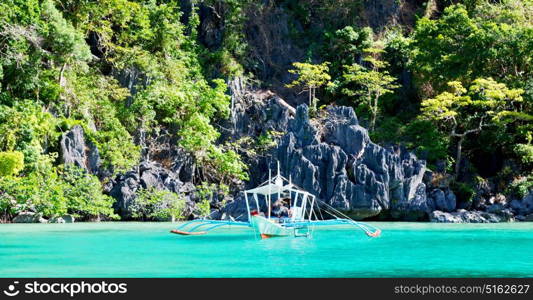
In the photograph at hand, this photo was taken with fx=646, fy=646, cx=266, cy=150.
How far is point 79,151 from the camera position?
900 inches

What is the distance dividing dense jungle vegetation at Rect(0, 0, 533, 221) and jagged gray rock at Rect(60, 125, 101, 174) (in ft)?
0.99

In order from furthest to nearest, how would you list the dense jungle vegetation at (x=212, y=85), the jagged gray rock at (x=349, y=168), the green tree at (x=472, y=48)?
1. the green tree at (x=472, y=48)
2. the jagged gray rock at (x=349, y=168)
3. the dense jungle vegetation at (x=212, y=85)

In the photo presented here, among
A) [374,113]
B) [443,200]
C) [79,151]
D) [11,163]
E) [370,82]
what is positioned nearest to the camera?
[11,163]

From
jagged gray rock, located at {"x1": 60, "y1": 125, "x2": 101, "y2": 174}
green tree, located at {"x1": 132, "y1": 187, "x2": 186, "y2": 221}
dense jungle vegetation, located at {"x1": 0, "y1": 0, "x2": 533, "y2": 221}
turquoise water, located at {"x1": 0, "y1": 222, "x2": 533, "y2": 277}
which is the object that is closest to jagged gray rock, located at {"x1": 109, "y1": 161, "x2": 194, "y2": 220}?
green tree, located at {"x1": 132, "y1": 187, "x2": 186, "y2": 221}

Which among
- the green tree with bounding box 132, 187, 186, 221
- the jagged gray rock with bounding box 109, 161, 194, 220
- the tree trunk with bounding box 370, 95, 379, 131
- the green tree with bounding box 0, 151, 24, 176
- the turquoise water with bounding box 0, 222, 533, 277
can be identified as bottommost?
the turquoise water with bounding box 0, 222, 533, 277

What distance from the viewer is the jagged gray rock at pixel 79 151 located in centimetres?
2246

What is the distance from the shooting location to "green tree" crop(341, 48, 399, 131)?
27703 mm

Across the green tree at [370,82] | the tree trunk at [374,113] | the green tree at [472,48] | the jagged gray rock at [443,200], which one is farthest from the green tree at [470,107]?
the green tree at [370,82]

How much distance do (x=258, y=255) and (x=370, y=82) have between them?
59.7ft

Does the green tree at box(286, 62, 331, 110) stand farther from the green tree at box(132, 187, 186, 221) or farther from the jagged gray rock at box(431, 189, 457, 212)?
the green tree at box(132, 187, 186, 221)

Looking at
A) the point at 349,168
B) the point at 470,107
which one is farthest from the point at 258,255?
the point at 470,107

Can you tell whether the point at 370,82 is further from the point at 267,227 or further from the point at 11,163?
the point at 11,163

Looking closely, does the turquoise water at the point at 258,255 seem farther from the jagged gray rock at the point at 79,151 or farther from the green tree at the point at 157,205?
the jagged gray rock at the point at 79,151

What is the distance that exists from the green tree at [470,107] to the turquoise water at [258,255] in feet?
33.2
